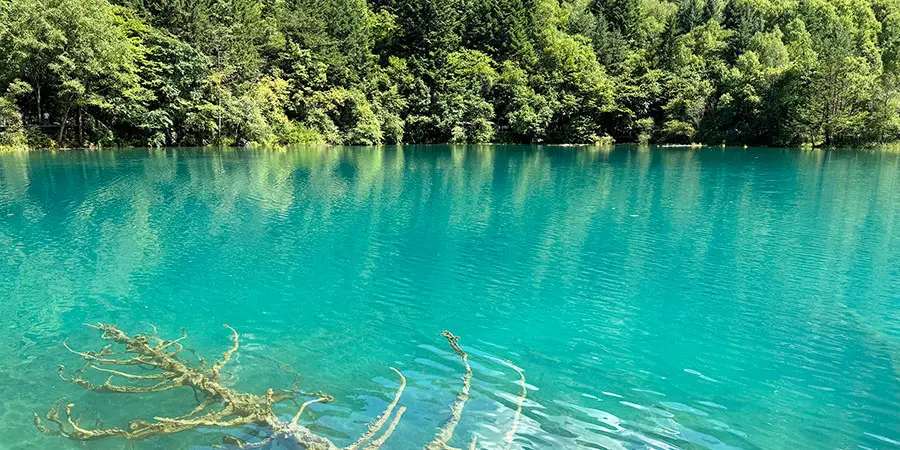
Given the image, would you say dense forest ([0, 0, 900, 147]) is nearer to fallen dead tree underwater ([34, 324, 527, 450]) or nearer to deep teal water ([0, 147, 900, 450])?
deep teal water ([0, 147, 900, 450])

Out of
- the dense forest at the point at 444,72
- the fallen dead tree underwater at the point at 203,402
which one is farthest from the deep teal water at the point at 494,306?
the dense forest at the point at 444,72

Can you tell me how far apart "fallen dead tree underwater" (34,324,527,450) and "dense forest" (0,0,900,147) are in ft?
147

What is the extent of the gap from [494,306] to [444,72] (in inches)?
2553

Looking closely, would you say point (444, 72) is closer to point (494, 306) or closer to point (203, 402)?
point (494, 306)

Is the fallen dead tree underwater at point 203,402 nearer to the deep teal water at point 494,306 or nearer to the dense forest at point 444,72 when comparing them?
the deep teal water at point 494,306

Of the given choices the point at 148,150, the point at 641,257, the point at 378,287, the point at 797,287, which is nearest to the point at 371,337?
the point at 378,287

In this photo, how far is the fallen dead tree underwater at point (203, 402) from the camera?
6.16 meters

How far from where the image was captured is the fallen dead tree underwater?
20.2 ft

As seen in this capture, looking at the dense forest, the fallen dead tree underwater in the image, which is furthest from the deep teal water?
the dense forest

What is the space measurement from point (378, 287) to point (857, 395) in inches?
342

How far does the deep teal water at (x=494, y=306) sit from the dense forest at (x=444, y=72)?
84.9 feet

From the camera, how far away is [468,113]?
244 feet

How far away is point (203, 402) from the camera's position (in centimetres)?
694

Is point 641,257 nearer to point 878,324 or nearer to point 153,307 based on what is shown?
point 878,324
